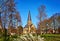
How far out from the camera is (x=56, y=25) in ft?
163

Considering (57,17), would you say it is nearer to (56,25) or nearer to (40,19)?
(56,25)

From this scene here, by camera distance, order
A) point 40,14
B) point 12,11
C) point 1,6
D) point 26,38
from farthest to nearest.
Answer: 1. point 40,14
2. point 12,11
3. point 1,6
4. point 26,38

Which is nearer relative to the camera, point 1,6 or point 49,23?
point 1,6

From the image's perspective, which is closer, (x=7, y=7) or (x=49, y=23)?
(x=7, y=7)

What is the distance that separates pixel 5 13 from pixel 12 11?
2140 millimetres

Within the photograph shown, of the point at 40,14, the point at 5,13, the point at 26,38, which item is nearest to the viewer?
the point at 26,38

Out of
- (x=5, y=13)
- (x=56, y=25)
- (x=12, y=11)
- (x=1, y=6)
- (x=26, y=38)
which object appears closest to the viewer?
(x=26, y=38)

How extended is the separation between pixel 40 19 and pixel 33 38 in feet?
116

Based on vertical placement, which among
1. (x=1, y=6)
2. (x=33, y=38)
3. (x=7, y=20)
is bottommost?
(x=33, y=38)

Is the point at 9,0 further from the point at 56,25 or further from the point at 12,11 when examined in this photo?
the point at 56,25

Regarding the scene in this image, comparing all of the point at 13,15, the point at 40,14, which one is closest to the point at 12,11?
Answer: the point at 13,15

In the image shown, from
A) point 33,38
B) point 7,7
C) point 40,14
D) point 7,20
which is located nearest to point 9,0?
point 7,7

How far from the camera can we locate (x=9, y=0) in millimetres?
26875

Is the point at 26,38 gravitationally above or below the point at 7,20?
below
